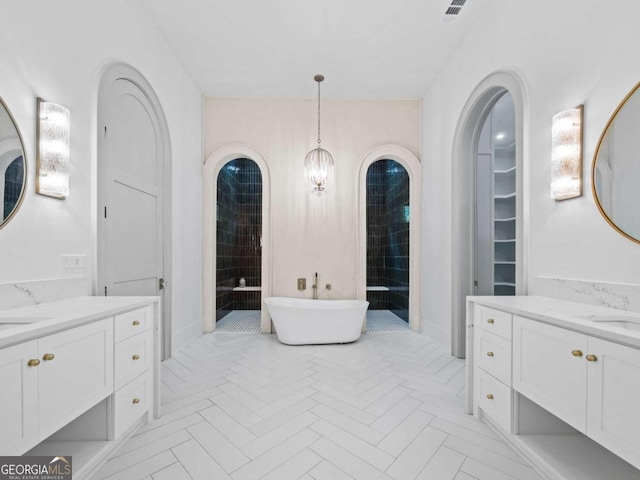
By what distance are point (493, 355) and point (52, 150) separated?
9.32 ft

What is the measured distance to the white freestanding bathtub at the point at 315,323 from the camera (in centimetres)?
345

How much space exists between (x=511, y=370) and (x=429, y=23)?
9.93 ft

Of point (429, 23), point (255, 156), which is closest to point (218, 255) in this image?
point (255, 156)

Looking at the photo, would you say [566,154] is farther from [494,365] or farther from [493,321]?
[494,365]

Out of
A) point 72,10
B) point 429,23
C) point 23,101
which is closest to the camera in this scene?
point 23,101

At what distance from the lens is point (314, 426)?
187 centimetres

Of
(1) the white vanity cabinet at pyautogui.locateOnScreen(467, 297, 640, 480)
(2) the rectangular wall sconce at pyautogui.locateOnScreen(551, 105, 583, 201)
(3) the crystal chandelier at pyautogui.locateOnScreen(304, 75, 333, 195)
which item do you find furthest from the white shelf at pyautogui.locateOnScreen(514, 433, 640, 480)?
(3) the crystal chandelier at pyautogui.locateOnScreen(304, 75, 333, 195)

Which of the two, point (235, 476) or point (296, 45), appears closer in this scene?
point (235, 476)

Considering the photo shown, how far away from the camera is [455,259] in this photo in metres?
3.21

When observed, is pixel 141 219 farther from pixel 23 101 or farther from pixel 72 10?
pixel 72 10

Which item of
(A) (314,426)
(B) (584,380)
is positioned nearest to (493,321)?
(B) (584,380)

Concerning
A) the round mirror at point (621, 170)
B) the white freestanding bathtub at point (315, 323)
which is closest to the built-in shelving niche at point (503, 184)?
the round mirror at point (621, 170)

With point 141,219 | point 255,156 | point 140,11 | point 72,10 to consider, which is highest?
point 140,11

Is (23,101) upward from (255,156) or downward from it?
downward
